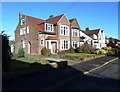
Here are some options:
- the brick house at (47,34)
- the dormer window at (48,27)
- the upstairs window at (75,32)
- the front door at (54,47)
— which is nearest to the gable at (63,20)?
the brick house at (47,34)

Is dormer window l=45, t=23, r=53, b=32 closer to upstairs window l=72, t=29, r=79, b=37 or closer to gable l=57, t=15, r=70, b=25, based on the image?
gable l=57, t=15, r=70, b=25

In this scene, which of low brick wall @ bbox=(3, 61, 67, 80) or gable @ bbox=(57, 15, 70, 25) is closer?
low brick wall @ bbox=(3, 61, 67, 80)

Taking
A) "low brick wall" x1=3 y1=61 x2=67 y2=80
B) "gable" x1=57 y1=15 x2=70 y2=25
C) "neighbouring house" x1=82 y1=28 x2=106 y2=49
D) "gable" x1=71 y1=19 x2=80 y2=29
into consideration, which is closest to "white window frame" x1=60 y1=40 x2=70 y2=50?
"gable" x1=57 y1=15 x2=70 y2=25

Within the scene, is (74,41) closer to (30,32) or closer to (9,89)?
(30,32)

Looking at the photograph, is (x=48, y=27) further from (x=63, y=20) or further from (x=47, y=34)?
(x=63, y=20)

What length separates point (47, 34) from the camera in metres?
23.1

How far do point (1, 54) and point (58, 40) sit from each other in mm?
17223

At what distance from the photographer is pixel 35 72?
8500 millimetres

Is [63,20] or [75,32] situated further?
[75,32]

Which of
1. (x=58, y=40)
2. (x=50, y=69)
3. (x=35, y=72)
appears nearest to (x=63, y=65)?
(x=50, y=69)

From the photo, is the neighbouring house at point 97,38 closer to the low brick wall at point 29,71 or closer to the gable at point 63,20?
the gable at point 63,20

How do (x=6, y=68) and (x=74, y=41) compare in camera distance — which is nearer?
(x=6, y=68)

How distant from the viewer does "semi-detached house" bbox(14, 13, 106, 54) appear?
A: 73.8 feet

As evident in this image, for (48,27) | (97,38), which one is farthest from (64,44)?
(97,38)
